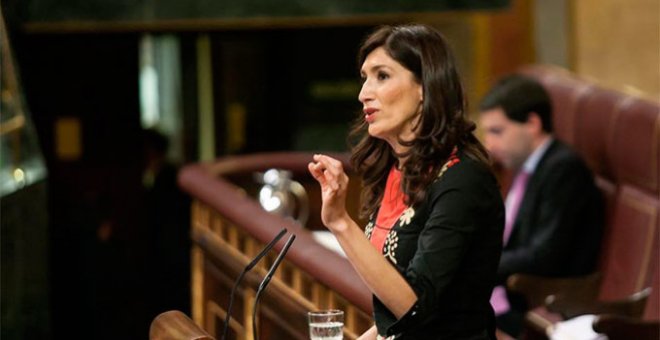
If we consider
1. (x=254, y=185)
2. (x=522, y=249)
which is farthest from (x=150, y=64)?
(x=522, y=249)

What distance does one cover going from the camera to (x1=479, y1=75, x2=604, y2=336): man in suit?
4.79 m

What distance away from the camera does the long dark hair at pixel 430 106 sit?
251 cm

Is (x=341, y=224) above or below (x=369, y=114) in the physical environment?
below

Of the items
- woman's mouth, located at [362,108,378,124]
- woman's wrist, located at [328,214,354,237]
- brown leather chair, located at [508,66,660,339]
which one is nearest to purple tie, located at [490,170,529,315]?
brown leather chair, located at [508,66,660,339]

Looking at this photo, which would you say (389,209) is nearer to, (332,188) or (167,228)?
(332,188)

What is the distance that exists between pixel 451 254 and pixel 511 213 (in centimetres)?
274

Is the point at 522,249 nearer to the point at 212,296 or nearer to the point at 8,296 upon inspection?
the point at 212,296

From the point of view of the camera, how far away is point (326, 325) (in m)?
2.53

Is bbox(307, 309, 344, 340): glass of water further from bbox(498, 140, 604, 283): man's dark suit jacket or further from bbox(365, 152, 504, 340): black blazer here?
bbox(498, 140, 604, 283): man's dark suit jacket

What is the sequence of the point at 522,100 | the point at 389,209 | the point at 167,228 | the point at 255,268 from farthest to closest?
the point at 167,228
the point at 522,100
the point at 255,268
the point at 389,209

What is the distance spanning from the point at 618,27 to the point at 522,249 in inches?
119

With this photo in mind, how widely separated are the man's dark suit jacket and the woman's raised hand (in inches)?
98.4

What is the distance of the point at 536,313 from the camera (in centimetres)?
488

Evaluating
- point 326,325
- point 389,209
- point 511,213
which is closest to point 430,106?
point 389,209
